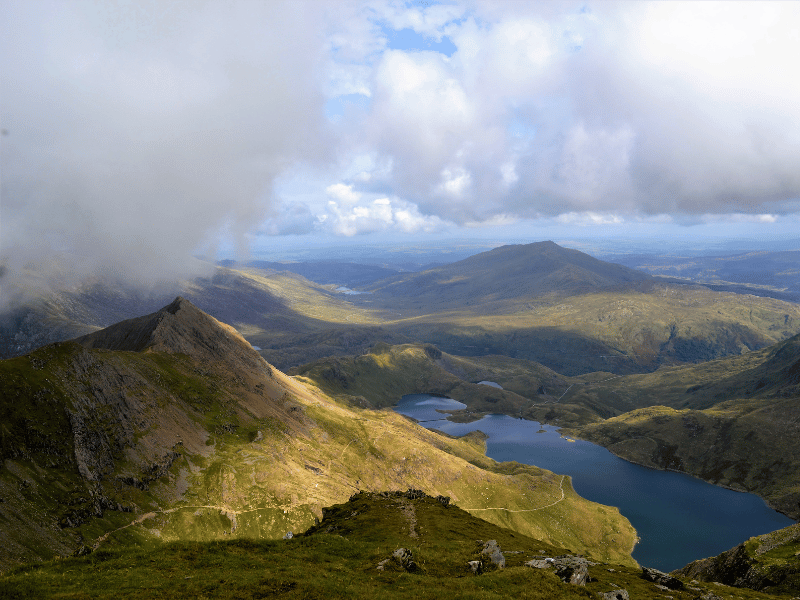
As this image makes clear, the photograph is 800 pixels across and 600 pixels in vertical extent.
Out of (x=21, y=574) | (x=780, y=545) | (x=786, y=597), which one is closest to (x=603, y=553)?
(x=780, y=545)

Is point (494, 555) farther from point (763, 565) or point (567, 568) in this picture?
point (763, 565)

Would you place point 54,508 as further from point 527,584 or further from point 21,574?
point 527,584

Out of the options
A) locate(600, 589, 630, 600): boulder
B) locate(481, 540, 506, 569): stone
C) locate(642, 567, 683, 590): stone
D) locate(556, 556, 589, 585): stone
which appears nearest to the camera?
locate(600, 589, 630, 600): boulder

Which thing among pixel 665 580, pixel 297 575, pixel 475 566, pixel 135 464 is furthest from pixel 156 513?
pixel 665 580

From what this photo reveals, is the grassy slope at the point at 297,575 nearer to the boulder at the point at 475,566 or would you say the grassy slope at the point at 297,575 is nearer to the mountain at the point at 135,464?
the boulder at the point at 475,566

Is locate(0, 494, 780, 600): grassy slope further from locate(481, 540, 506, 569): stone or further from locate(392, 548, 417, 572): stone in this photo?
locate(481, 540, 506, 569): stone

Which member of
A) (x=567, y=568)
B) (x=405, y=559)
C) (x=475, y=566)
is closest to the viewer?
(x=567, y=568)

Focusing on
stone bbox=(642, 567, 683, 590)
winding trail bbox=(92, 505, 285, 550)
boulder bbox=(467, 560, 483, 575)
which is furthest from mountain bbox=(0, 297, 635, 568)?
stone bbox=(642, 567, 683, 590)

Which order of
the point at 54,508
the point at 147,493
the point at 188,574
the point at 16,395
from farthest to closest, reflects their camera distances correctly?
the point at 147,493 → the point at 16,395 → the point at 54,508 → the point at 188,574
